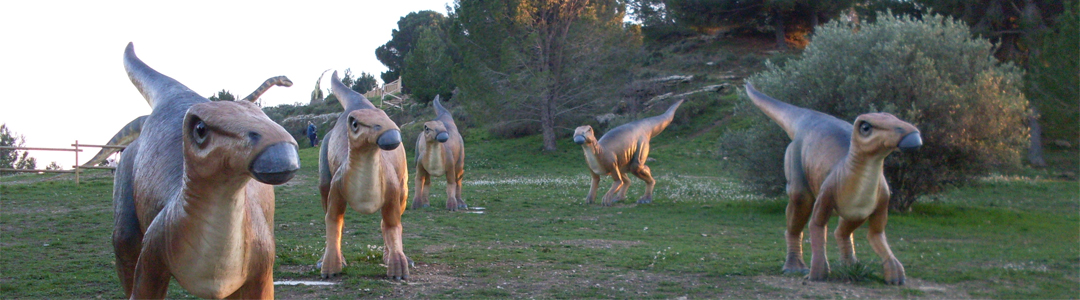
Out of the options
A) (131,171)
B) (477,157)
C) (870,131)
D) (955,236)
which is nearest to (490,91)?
(477,157)

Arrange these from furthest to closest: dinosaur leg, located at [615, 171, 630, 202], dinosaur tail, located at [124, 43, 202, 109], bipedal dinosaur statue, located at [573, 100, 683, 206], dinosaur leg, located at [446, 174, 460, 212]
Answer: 1. dinosaur leg, located at [615, 171, 630, 202]
2. bipedal dinosaur statue, located at [573, 100, 683, 206]
3. dinosaur leg, located at [446, 174, 460, 212]
4. dinosaur tail, located at [124, 43, 202, 109]

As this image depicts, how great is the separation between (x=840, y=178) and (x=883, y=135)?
0.68 metres

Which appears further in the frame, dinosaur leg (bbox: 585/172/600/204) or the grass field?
dinosaur leg (bbox: 585/172/600/204)

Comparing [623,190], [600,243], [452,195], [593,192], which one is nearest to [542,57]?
[623,190]

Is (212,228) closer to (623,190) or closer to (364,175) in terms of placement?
(364,175)

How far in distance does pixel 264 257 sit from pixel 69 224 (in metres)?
9.37

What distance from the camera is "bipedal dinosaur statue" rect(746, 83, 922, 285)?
5.62 meters

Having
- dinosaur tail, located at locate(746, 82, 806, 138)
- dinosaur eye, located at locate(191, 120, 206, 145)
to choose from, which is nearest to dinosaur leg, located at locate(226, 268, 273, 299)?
dinosaur eye, located at locate(191, 120, 206, 145)

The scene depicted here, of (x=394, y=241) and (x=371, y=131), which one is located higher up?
(x=371, y=131)

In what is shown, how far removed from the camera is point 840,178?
606 centimetres

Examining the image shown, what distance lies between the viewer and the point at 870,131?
5641 millimetres

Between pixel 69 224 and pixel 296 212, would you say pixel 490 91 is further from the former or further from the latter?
pixel 69 224

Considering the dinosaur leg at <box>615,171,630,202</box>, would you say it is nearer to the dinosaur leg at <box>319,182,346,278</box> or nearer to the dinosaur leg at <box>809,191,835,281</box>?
the dinosaur leg at <box>809,191,835,281</box>

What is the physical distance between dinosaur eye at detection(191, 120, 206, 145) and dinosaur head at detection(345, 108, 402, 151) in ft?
8.27
